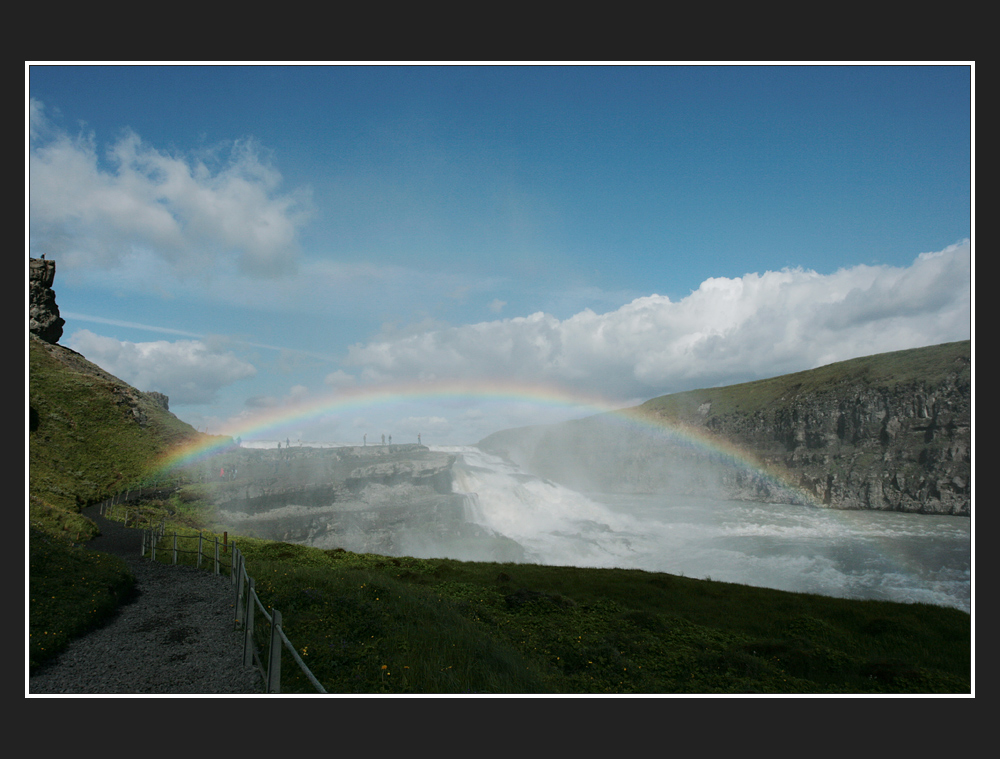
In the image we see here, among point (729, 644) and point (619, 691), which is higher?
point (619, 691)

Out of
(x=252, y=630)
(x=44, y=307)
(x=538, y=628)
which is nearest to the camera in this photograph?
(x=252, y=630)

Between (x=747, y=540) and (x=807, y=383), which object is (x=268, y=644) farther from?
(x=807, y=383)

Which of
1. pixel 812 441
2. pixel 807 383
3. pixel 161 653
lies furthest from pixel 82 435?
pixel 807 383

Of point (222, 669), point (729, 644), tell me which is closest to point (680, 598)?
point (729, 644)

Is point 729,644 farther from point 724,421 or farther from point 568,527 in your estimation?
point 724,421

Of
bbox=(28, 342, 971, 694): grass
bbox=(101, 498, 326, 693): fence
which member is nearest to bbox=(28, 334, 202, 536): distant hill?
bbox=(28, 342, 971, 694): grass

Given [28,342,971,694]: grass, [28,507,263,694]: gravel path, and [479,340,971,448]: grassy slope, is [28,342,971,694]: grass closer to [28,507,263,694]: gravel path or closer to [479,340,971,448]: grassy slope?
[28,507,263,694]: gravel path
